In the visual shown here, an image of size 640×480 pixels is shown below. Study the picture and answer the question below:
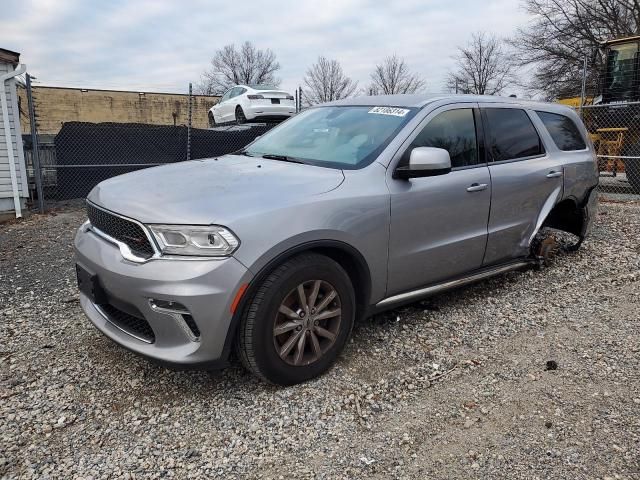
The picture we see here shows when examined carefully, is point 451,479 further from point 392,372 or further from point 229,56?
point 229,56

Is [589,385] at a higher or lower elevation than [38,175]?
lower

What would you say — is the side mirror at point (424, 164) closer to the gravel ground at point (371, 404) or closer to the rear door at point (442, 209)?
the rear door at point (442, 209)

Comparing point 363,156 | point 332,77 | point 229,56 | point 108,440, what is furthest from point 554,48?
point 229,56

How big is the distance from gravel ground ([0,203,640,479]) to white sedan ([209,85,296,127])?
1006cm

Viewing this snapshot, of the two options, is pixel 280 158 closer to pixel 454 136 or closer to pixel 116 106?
pixel 454 136

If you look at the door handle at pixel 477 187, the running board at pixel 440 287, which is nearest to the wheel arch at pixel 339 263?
the running board at pixel 440 287

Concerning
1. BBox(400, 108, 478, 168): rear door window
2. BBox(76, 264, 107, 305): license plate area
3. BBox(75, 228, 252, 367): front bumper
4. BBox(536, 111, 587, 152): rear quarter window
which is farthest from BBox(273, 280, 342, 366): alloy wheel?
BBox(536, 111, 587, 152): rear quarter window

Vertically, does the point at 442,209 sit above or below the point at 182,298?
above

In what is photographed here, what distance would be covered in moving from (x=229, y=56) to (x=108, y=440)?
63907 mm

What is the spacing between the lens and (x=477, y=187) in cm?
377

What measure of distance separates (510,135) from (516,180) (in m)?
0.43

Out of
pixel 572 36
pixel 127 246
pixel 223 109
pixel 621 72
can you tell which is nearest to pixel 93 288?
pixel 127 246

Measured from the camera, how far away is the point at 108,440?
2.47m

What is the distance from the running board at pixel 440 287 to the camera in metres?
3.38
